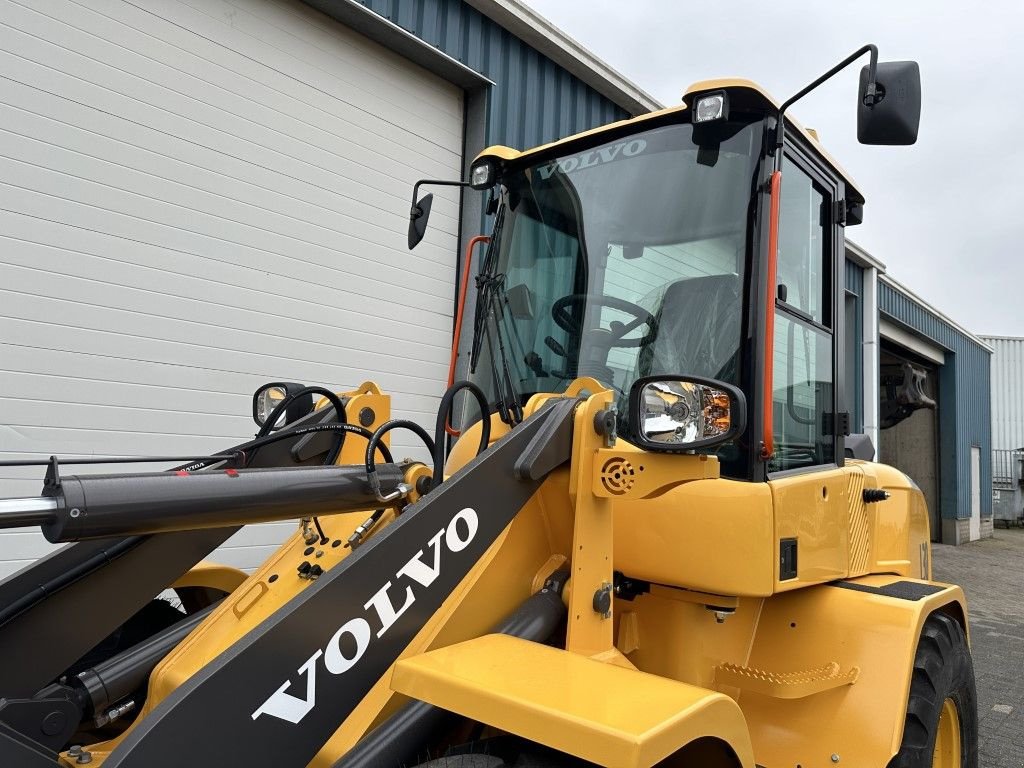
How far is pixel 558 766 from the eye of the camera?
1667mm

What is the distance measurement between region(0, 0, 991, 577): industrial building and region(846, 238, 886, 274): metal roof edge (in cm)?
818

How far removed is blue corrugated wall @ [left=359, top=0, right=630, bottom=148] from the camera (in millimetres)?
6957

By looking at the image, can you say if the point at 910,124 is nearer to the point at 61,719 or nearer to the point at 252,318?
the point at 61,719

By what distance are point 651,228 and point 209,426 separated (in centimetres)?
411

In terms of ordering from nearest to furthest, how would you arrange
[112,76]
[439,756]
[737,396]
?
1. [439,756]
2. [737,396]
3. [112,76]

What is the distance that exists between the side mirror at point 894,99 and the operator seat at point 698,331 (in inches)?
23.8

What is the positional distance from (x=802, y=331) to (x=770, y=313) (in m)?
0.47

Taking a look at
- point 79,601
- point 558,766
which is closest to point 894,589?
point 558,766

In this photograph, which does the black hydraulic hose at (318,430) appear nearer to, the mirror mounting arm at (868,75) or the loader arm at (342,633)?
the loader arm at (342,633)

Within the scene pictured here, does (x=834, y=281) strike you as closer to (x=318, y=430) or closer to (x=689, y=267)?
(x=689, y=267)

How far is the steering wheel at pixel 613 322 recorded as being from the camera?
8.68 ft

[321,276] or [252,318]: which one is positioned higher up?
[321,276]

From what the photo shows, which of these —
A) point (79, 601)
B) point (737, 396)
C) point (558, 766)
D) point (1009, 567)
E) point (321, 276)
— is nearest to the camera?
point (558, 766)

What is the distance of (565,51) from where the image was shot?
320 inches
